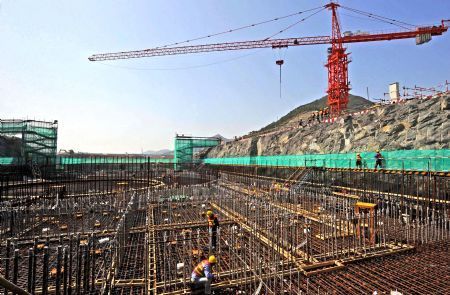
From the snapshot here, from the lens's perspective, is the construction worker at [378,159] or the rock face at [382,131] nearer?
the construction worker at [378,159]

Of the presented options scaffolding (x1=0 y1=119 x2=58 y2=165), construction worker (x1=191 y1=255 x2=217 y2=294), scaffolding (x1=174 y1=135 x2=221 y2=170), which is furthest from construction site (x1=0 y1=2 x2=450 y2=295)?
scaffolding (x1=174 y1=135 x2=221 y2=170)

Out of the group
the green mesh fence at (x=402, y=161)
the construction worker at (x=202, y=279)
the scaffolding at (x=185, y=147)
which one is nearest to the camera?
the construction worker at (x=202, y=279)

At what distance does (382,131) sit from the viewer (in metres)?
32.4

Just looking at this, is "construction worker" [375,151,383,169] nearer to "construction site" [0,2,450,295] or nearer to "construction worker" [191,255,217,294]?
"construction site" [0,2,450,295]

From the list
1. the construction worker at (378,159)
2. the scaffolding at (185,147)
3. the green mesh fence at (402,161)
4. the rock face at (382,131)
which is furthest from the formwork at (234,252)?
the scaffolding at (185,147)

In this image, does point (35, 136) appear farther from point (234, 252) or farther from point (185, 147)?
point (234, 252)

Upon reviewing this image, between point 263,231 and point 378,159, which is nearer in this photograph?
point 263,231

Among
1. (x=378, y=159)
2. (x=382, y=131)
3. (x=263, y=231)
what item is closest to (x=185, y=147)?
(x=382, y=131)

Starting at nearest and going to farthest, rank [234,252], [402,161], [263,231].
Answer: [234,252] → [263,231] → [402,161]

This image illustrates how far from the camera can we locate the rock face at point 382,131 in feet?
87.8

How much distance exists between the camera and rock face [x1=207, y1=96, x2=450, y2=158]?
26.8 meters

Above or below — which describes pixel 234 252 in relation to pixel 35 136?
below

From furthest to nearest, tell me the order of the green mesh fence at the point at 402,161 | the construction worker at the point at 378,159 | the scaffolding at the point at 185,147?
1. the scaffolding at the point at 185,147
2. the construction worker at the point at 378,159
3. the green mesh fence at the point at 402,161

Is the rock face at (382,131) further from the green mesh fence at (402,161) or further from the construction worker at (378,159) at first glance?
Result: the construction worker at (378,159)
